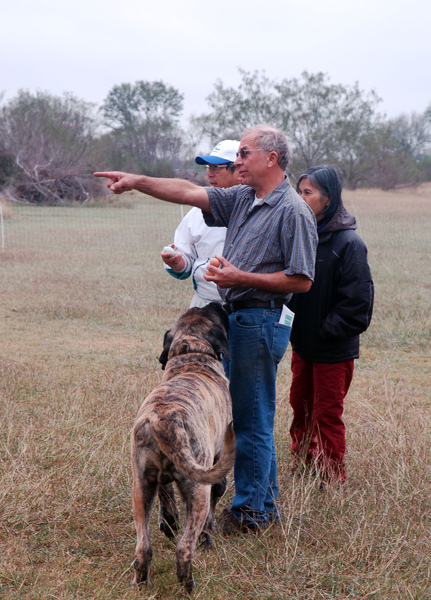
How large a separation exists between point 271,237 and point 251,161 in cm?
42

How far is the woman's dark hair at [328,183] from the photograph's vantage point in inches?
154

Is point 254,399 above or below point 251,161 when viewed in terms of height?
below

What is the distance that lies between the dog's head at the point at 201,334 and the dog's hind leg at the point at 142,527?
2.53 feet

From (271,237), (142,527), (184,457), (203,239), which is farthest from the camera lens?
(203,239)

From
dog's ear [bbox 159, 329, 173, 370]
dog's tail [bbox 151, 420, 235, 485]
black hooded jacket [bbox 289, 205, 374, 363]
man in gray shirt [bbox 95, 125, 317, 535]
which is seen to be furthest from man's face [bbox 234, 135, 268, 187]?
dog's tail [bbox 151, 420, 235, 485]

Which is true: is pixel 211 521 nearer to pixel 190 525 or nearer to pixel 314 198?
pixel 190 525

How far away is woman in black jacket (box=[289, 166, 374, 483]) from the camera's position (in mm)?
3924

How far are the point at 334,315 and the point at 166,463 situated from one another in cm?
161

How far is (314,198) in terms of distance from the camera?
3934mm

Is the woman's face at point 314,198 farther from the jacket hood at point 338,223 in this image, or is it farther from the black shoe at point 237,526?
the black shoe at point 237,526

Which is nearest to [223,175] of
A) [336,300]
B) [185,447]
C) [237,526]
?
[336,300]

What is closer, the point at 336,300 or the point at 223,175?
the point at 223,175

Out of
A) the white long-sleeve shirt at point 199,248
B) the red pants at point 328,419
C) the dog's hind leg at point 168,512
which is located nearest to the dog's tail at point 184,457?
the dog's hind leg at point 168,512

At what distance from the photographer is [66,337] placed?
8039mm
